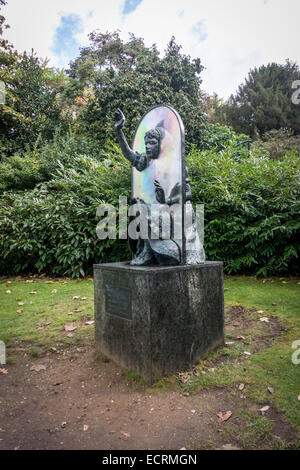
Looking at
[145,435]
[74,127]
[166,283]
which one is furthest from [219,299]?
[74,127]

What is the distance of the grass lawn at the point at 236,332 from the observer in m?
2.44

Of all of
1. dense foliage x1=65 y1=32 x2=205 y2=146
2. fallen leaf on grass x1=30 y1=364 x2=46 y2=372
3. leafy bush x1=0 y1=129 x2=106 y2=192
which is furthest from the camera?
dense foliage x1=65 y1=32 x2=205 y2=146

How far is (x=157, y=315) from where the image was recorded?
2646 millimetres

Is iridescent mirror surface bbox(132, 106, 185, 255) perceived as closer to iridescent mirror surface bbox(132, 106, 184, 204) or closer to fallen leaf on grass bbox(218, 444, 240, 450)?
iridescent mirror surface bbox(132, 106, 184, 204)

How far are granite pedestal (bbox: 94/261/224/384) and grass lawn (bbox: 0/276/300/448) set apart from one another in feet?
0.60

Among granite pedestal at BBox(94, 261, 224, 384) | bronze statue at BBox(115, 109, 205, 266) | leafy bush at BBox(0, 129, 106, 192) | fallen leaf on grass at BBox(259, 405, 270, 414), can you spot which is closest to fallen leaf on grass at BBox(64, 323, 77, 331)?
granite pedestal at BBox(94, 261, 224, 384)

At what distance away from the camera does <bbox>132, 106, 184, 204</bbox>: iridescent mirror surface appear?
3211 mm

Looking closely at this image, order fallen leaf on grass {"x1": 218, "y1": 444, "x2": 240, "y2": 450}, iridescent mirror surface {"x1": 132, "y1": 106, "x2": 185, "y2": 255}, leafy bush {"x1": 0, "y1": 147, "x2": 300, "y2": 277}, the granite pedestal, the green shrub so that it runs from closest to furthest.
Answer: fallen leaf on grass {"x1": 218, "y1": 444, "x2": 240, "y2": 450}
the granite pedestal
iridescent mirror surface {"x1": 132, "y1": 106, "x2": 185, "y2": 255}
leafy bush {"x1": 0, "y1": 147, "x2": 300, "y2": 277}
the green shrub

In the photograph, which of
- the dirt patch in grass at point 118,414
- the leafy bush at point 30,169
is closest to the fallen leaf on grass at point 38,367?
the dirt patch in grass at point 118,414

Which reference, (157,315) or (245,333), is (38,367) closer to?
(157,315)

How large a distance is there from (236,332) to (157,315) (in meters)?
1.68

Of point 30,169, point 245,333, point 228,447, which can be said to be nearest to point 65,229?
point 245,333

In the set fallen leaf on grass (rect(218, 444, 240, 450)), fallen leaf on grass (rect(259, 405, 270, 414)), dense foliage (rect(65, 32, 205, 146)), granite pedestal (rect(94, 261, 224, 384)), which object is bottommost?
fallen leaf on grass (rect(218, 444, 240, 450))
